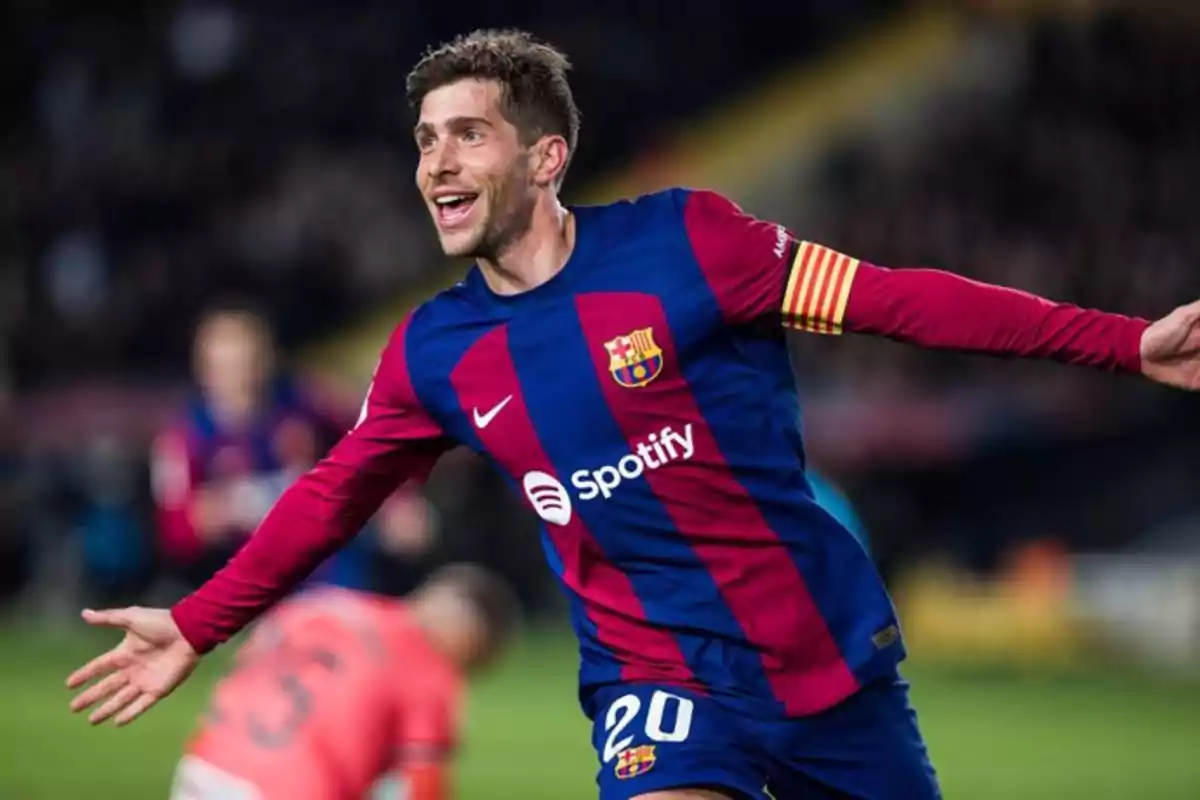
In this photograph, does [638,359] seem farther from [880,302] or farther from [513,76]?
[513,76]

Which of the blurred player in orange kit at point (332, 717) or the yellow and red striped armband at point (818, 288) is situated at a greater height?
the yellow and red striped armband at point (818, 288)

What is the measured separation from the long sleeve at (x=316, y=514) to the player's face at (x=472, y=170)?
1.00ft

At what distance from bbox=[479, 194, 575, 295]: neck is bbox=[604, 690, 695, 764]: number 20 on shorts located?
0.88 meters

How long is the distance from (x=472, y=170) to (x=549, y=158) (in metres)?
0.22

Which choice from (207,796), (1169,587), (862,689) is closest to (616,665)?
(862,689)

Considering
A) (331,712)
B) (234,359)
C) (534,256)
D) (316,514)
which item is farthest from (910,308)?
(234,359)

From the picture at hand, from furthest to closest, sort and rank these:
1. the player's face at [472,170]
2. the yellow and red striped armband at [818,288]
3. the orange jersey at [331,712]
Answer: the orange jersey at [331,712] < the player's face at [472,170] < the yellow and red striped armband at [818,288]

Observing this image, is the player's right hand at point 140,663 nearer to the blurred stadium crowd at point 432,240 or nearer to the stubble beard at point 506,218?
the stubble beard at point 506,218

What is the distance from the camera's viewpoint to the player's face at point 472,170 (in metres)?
4.19

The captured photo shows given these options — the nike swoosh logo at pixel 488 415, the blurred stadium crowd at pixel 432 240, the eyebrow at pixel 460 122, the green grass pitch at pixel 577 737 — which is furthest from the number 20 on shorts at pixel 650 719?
the blurred stadium crowd at pixel 432 240

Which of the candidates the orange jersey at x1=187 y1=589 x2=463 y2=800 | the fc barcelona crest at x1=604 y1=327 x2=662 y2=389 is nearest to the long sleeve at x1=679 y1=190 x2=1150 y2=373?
the fc barcelona crest at x1=604 y1=327 x2=662 y2=389

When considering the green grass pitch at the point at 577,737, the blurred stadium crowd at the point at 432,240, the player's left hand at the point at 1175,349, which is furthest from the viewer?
the blurred stadium crowd at the point at 432,240

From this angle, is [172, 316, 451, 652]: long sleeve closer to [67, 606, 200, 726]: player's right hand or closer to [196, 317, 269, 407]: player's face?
[67, 606, 200, 726]: player's right hand

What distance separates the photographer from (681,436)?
4.14 m
